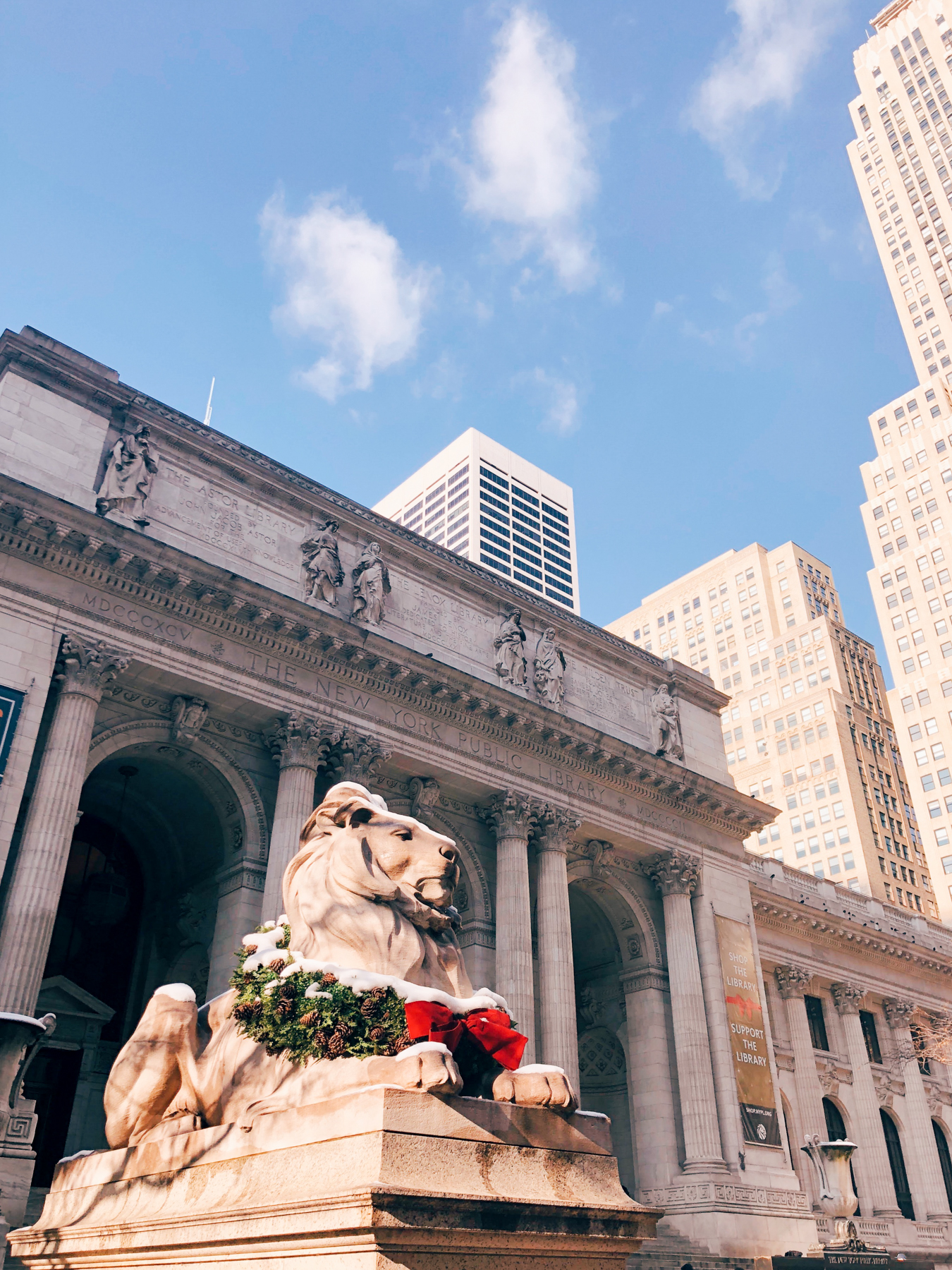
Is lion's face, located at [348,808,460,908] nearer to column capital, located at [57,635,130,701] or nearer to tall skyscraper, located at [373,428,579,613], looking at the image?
column capital, located at [57,635,130,701]

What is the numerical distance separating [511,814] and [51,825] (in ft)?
46.8

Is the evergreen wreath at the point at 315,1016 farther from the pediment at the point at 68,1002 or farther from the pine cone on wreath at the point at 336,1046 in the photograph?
the pediment at the point at 68,1002

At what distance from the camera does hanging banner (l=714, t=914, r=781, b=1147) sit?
3472cm

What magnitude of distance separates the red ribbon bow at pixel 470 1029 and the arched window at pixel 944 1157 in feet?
164

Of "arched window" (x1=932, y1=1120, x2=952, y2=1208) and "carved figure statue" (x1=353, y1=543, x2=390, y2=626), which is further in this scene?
"arched window" (x1=932, y1=1120, x2=952, y2=1208)

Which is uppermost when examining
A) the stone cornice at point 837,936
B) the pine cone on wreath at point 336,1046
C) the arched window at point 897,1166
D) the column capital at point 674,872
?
the stone cornice at point 837,936

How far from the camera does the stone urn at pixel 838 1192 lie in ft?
91.9

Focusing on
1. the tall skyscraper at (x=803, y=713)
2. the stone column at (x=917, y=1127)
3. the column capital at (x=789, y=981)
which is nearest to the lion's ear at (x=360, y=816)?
the column capital at (x=789, y=981)

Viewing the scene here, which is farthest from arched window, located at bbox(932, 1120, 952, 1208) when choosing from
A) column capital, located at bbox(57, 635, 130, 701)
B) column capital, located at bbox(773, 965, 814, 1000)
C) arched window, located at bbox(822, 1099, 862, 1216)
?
column capital, located at bbox(57, 635, 130, 701)

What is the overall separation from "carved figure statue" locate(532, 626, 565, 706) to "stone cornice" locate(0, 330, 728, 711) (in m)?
0.94

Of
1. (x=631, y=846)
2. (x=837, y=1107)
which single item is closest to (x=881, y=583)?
(x=837, y=1107)

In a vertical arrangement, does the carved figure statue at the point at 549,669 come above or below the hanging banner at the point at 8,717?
above

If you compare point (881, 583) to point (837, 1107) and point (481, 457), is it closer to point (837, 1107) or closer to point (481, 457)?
point (837, 1107)

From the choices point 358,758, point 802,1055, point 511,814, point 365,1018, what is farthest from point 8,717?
point 802,1055
